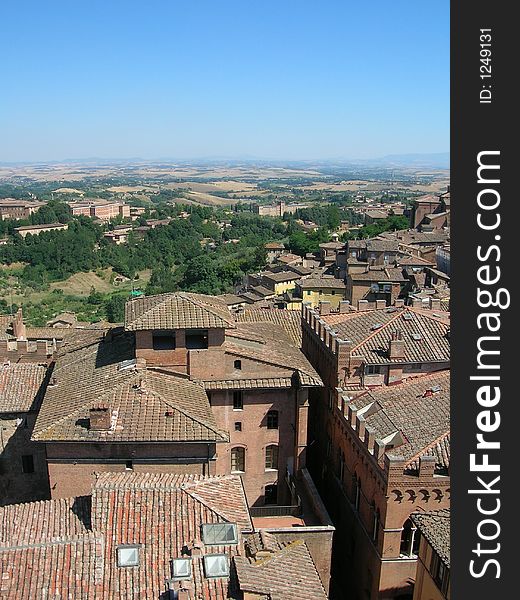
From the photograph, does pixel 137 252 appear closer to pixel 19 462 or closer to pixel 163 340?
pixel 19 462

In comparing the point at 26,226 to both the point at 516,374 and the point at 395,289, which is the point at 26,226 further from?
the point at 516,374

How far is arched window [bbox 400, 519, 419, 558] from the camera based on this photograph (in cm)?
2366

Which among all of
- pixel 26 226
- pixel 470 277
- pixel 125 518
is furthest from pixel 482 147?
pixel 26 226

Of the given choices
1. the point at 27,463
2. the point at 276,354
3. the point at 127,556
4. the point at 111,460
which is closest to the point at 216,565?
the point at 127,556

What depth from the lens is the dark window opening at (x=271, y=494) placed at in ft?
104

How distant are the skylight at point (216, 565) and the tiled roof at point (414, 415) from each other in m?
8.26

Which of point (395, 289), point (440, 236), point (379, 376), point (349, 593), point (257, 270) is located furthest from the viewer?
point (257, 270)

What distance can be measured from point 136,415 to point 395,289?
47199 millimetres

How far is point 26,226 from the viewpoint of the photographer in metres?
Result: 173

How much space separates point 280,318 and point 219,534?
94.6ft

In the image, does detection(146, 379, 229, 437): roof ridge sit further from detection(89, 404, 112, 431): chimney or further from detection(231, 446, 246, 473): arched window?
detection(231, 446, 246, 473): arched window

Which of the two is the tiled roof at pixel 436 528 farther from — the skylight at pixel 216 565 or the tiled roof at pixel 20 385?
the tiled roof at pixel 20 385

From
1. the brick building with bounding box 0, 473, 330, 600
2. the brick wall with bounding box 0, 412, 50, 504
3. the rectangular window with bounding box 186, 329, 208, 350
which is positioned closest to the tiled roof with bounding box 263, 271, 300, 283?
the rectangular window with bounding box 186, 329, 208, 350

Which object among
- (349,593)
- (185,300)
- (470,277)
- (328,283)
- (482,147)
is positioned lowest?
(349,593)
